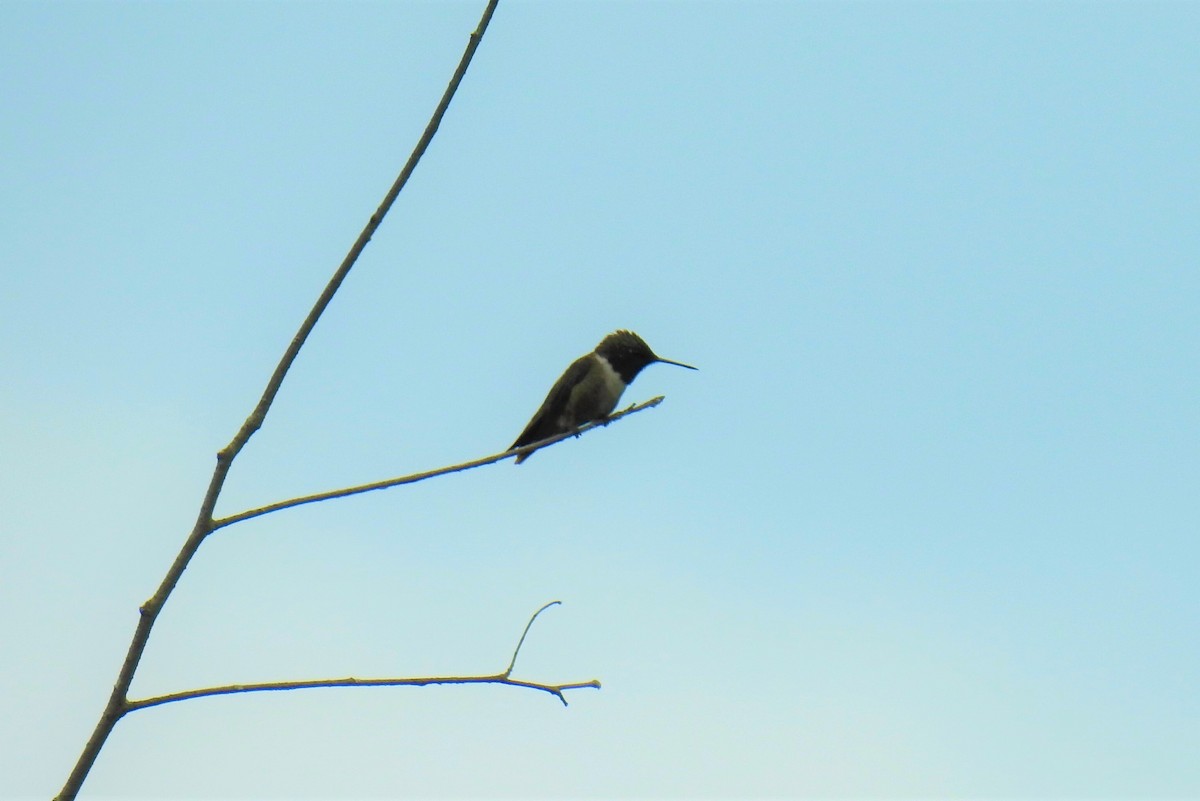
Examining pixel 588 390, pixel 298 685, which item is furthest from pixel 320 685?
pixel 588 390

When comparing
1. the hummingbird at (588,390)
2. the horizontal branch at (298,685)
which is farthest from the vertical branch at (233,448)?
the hummingbird at (588,390)

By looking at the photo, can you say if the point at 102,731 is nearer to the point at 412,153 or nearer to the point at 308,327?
the point at 308,327

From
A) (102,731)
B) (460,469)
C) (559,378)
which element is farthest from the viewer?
(559,378)

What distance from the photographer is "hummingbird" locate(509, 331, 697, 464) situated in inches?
379

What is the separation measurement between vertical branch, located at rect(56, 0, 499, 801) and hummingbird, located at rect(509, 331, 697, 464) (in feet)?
20.3

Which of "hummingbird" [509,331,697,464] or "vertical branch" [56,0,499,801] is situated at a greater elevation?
"hummingbird" [509,331,697,464]

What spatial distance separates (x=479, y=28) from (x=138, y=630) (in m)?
1.68

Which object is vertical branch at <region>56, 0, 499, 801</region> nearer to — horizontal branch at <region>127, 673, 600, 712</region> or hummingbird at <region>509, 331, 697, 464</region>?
horizontal branch at <region>127, 673, 600, 712</region>

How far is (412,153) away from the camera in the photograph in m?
2.99

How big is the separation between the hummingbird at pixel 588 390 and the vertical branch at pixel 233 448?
6.18 meters

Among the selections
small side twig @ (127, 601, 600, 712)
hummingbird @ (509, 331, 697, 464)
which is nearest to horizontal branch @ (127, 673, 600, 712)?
small side twig @ (127, 601, 600, 712)

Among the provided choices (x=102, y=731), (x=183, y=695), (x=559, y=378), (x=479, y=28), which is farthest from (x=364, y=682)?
(x=559, y=378)

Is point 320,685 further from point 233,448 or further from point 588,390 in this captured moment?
point 588,390

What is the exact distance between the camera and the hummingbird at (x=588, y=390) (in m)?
9.62
